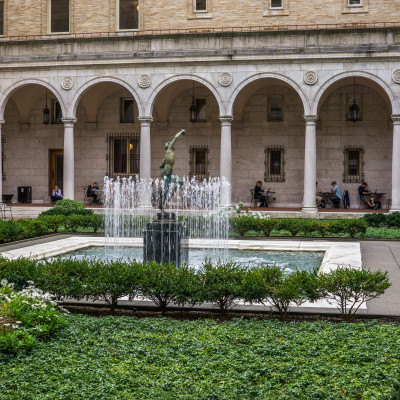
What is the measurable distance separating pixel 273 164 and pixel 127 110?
8180 millimetres

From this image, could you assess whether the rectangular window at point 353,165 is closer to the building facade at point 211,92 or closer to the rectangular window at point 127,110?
the building facade at point 211,92

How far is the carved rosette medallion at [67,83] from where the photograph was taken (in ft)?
80.4

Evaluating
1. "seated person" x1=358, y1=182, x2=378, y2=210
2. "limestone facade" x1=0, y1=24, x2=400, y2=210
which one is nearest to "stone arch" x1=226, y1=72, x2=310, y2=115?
A: "limestone facade" x1=0, y1=24, x2=400, y2=210

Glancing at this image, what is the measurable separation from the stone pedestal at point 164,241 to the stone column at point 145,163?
12803 millimetres

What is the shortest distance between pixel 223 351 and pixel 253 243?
959 cm

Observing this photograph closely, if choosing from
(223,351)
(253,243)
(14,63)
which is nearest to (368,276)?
(223,351)

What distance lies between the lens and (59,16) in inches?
1109

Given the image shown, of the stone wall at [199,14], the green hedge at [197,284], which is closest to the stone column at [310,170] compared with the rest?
the stone wall at [199,14]

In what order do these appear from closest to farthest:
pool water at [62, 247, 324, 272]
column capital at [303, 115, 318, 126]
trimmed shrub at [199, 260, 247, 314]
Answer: trimmed shrub at [199, 260, 247, 314]
pool water at [62, 247, 324, 272]
column capital at [303, 115, 318, 126]

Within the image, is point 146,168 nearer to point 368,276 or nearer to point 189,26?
point 189,26

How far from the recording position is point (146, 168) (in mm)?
23859

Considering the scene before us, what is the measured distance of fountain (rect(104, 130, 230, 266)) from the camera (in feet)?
35.7

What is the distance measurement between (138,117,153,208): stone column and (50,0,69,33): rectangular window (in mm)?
8019

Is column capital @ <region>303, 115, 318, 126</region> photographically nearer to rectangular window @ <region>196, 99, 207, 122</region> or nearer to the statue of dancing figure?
rectangular window @ <region>196, 99, 207, 122</region>
